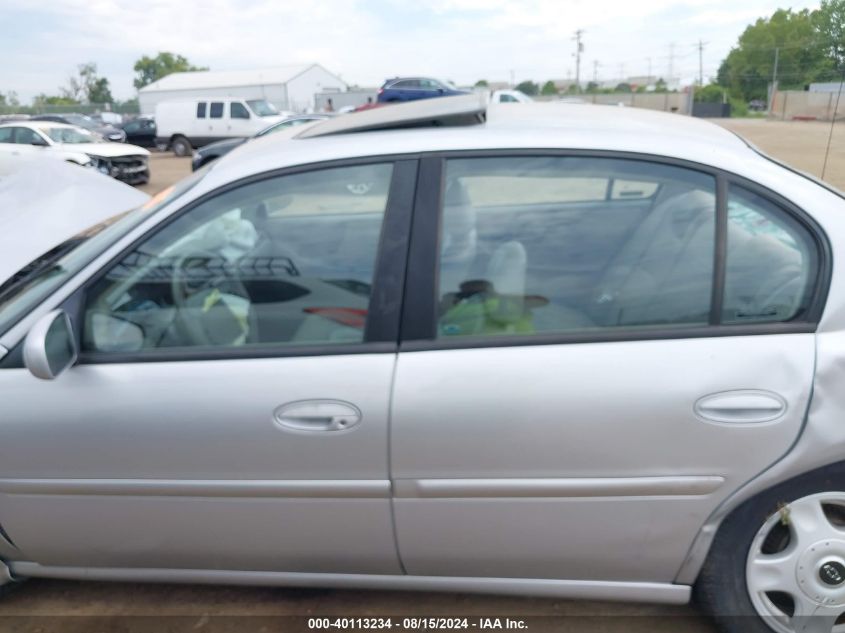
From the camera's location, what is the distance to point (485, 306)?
1.89m

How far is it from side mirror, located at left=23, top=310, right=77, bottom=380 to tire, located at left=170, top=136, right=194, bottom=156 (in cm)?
2350

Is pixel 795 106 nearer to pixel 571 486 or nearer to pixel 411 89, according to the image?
pixel 571 486

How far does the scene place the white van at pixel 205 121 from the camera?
22.2m

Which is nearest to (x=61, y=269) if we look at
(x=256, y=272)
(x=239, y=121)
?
(x=256, y=272)

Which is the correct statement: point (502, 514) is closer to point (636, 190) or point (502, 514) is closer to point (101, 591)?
point (636, 190)

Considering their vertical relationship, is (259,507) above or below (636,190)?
below

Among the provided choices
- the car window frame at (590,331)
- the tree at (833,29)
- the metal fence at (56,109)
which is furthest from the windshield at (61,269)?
the metal fence at (56,109)

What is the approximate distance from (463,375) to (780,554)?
1080 mm

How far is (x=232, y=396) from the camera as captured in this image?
1828 mm

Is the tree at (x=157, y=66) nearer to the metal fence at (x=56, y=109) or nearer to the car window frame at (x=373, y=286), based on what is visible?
the metal fence at (x=56, y=109)

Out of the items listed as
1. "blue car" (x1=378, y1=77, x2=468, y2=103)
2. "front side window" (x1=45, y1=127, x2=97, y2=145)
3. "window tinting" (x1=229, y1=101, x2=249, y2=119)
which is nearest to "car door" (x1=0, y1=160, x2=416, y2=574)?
"front side window" (x1=45, y1=127, x2=97, y2=145)

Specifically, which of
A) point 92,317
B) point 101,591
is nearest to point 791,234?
point 92,317

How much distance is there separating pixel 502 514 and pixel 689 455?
54cm

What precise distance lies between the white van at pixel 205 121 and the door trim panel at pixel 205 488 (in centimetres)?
2123
